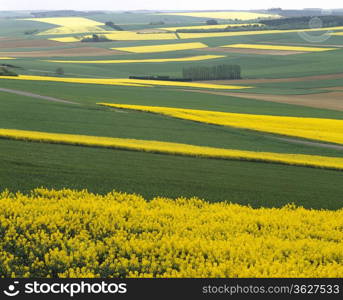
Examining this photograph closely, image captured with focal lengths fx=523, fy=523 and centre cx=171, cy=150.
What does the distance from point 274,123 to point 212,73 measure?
55.1 m

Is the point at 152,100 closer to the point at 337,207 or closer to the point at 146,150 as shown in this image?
the point at 146,150

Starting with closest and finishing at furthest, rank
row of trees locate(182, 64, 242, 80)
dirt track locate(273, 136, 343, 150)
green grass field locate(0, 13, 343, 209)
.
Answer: green grass field locate(0, 13, 343, 209) → dirt track locate(273, 136, 343, 150) → row of trees locate(182, 64, 242, 80)

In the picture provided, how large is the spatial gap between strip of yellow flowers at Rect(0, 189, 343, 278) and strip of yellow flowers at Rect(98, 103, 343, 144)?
23653 millimetres

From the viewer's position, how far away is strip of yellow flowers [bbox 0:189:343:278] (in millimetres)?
11500

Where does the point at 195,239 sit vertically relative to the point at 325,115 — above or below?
above

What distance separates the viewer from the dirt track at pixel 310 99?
65.9m

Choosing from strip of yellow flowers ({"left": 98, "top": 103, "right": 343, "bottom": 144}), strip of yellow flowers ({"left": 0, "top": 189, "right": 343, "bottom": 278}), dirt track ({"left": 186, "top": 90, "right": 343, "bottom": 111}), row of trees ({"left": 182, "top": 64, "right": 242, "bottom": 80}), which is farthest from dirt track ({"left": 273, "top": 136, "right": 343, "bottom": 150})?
row of trees ({"left": 182, "top": 64, "right": 242, "bottom": 80})

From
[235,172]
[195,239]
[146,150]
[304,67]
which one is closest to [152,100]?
[146,150]

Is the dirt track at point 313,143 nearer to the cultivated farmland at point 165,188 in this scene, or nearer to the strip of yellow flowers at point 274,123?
the cultivated farmland at point 165,188

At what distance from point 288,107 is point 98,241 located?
174 feet

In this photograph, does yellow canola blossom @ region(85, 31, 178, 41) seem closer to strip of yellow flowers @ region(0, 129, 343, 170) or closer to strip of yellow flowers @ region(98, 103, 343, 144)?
strip of yellow flowers @ region(98, 103, 343, 144)

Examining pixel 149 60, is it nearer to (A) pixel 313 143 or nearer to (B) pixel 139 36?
(B) pixel 139 36

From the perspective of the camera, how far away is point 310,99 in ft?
235

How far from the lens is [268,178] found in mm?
23438
